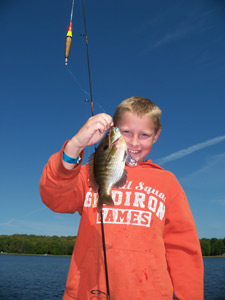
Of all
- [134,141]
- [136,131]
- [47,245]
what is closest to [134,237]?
[134,141]

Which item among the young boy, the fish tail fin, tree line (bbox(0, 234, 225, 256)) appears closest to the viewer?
the fish tail fin

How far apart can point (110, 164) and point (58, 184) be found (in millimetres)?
877

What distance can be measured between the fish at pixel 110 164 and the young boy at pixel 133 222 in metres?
0.26

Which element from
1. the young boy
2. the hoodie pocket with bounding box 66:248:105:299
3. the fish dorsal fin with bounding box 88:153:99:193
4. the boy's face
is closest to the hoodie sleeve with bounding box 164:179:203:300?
the young boy

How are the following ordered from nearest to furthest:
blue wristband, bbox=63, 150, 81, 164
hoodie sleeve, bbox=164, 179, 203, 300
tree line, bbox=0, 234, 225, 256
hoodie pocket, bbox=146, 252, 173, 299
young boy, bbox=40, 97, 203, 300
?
blue wristband, bbox=63, 150, 81, 164 < young boy, bbox=40, 97, 203, 300 < hoodie pocket, bbox=146, 252, 173, 299 < hoodie sleeve, bbox=164, 179, 203, 300 < tree line, bbox=0, 234, 225, 256

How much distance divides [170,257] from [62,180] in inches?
72.9

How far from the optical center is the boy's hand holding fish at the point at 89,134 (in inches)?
108

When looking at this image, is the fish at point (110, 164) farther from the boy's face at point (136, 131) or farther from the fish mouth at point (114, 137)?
the boy's face at point (136, 131)

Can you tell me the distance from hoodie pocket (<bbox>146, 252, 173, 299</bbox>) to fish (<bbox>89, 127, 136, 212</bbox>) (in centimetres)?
120

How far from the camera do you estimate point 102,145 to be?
2.60 metres

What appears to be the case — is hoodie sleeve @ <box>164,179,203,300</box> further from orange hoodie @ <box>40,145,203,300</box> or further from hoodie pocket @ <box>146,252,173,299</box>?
hoodie pocket @ <box>146,252,173,299</box>

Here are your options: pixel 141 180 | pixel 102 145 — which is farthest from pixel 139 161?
pixel 102 145

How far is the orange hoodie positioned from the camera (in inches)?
125

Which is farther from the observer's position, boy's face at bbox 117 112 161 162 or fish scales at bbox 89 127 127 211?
boy's face at bbox 117 112 161 162
